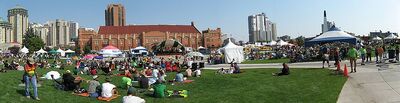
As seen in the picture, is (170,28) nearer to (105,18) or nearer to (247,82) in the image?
(105,18)

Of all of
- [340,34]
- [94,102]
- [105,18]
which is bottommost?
[94,102]

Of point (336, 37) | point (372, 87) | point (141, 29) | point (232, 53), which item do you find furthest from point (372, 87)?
point (141, 29)

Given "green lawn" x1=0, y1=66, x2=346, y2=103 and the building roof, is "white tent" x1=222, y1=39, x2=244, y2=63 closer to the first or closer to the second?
"green lawn" x1=0, y1=66, x2=346, y2=103

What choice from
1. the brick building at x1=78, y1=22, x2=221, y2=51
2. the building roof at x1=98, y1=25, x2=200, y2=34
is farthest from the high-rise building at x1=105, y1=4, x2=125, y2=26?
the brick building at x1=78, y1=22, x2=221, y2=51

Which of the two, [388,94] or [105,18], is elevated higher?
[105,18]

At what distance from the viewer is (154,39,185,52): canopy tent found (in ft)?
232

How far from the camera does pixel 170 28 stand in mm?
160000

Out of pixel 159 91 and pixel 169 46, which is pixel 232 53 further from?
pixel 169 46

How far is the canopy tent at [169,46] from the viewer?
70625 mm

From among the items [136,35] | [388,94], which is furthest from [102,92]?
[136,35]

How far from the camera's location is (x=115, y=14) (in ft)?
624

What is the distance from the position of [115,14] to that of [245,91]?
179m

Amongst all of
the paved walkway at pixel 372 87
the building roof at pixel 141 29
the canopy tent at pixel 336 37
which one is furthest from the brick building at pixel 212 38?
the paved walkway at pixel 372 87

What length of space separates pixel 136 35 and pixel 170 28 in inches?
564
